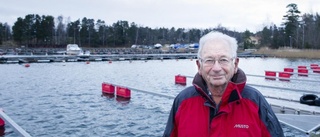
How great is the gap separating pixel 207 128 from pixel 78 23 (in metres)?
81.6

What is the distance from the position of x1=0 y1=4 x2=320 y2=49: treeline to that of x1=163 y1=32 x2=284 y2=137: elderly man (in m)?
67.8

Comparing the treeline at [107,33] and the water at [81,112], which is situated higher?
the treeline at [107,33]

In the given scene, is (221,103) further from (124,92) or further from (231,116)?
(124,92)

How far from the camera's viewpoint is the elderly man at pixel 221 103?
6.17 feet

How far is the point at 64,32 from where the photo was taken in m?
89.6

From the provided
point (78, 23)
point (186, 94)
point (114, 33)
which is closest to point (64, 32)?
point (78, 23)

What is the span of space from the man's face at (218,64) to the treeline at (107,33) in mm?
67807

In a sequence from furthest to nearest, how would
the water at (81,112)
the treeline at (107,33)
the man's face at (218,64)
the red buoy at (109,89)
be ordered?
1. the treeline at (107,33)
2. the red buoy at (109,89)
3. the water at (81,112)
4. the man's face at (218,64)

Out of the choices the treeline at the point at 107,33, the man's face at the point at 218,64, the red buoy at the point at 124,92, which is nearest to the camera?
the man's face at the point at 218,64

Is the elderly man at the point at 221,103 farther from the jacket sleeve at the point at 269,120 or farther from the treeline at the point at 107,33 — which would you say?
the treeline at the point at 107,33

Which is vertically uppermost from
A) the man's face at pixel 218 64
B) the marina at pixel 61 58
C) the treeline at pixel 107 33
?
the treeline at pixel 107 33

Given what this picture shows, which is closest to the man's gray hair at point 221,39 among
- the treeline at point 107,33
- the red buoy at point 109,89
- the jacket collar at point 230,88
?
the jacket collar at point 230,88

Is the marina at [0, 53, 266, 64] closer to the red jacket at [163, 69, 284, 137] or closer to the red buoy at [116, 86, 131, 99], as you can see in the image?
the red buoy at [116, 86, 131, 99]

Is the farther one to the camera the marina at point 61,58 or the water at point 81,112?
the marina at point 61,58
